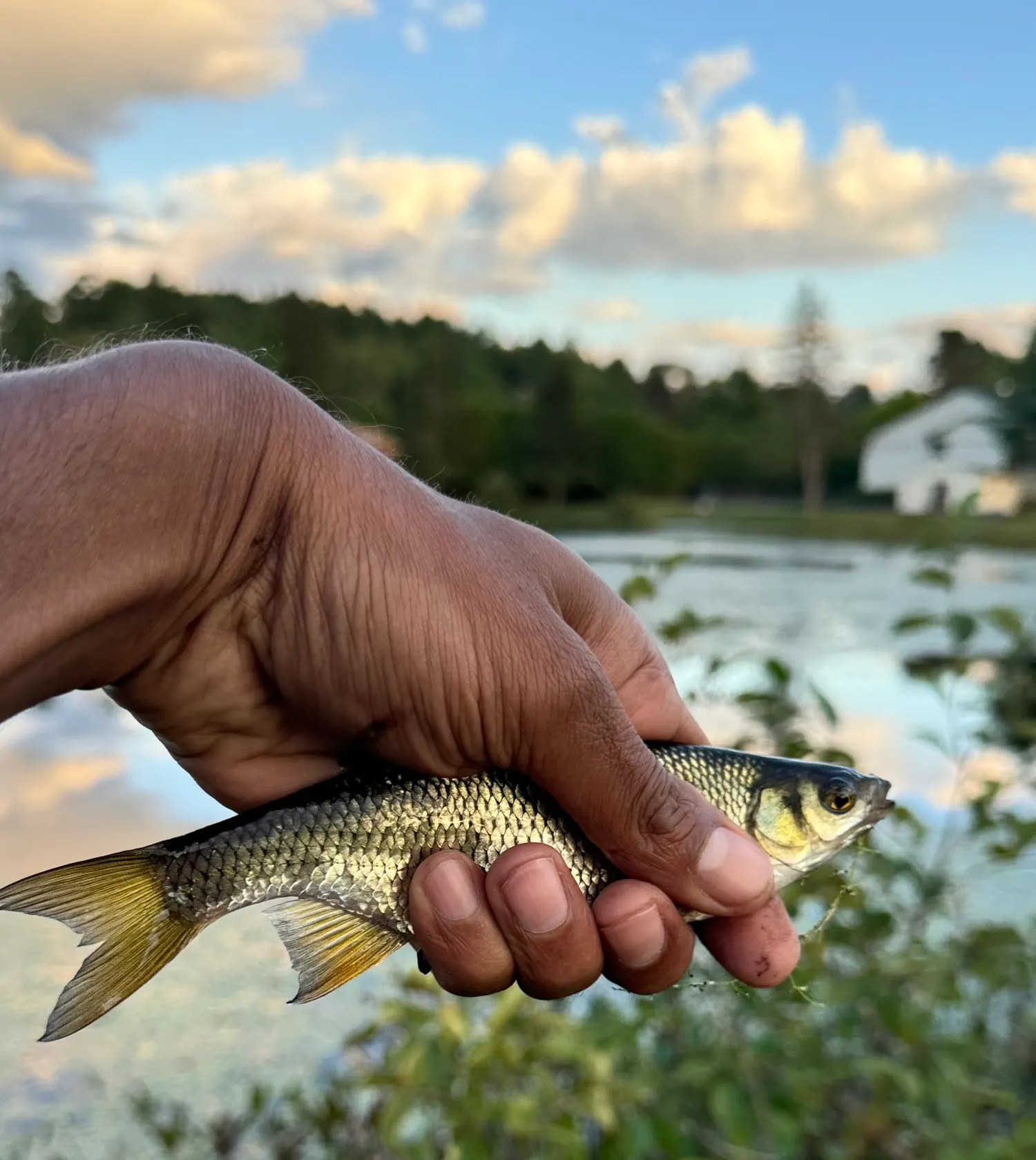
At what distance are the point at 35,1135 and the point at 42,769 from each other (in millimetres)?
2988

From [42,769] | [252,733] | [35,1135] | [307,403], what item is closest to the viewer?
[307,403]

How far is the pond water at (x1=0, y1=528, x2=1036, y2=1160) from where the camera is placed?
11.8ft

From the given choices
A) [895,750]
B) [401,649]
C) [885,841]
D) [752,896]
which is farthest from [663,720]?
[895,750]

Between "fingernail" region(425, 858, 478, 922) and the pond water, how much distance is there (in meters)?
1.52

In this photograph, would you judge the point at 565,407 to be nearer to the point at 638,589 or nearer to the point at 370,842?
the point at 638,589

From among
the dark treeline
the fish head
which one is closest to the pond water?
the fish head

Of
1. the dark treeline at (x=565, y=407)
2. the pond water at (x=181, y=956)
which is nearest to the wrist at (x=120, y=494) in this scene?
the pond water at (x=181, y=956)

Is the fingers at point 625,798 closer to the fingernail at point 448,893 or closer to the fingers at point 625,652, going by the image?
the fingernail at point 448,893

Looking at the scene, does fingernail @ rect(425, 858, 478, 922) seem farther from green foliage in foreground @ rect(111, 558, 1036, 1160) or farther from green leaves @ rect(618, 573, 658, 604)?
green leaves @ rect(618, 573, 658, 604)

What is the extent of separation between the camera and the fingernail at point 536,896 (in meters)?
2.07

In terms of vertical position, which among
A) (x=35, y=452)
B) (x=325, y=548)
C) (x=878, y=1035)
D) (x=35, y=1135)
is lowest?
(x=35, y=1135)

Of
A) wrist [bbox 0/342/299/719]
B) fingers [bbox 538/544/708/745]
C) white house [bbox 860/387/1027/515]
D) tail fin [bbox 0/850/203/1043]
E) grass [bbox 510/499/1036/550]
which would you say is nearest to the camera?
wrist [bbox 0/342/299/719]

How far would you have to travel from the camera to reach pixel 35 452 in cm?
168

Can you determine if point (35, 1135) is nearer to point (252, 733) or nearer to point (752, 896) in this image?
point (252, 733)
